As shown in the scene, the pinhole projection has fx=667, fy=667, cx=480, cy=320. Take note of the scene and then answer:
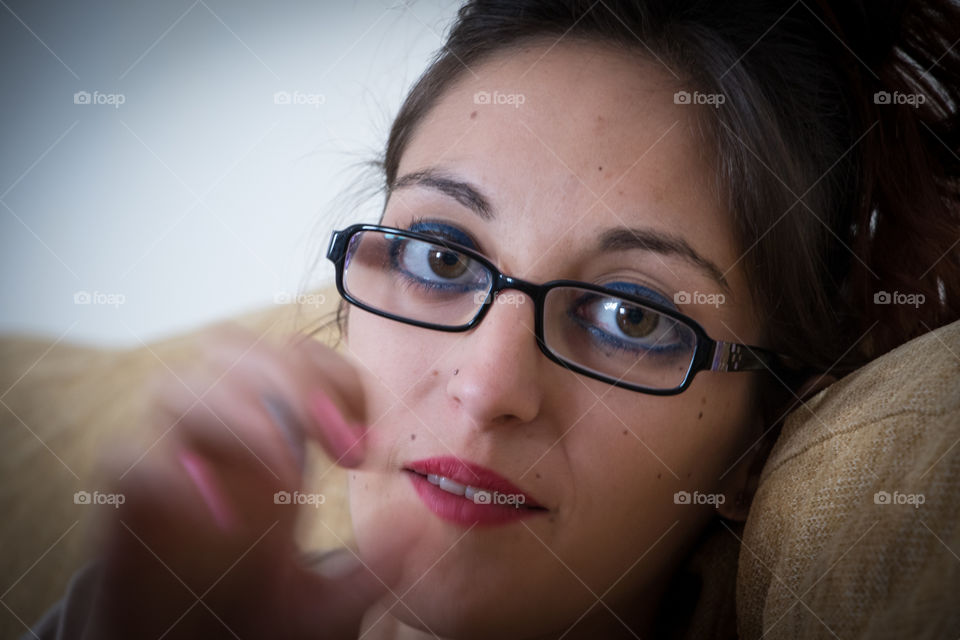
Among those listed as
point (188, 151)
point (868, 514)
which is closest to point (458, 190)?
point (868, 514)

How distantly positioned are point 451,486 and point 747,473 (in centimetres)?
48

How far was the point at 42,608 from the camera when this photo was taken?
1.23 metres

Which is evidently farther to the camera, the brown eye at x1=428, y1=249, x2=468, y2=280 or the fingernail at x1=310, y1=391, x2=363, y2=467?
the brown eye at x1=428, y1=249, x2=468, y2=280

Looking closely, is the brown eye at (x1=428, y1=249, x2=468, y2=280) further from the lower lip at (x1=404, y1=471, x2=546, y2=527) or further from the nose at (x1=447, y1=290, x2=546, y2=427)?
the lower lip at (x1=404, y1=471, x2=546, y2=527)

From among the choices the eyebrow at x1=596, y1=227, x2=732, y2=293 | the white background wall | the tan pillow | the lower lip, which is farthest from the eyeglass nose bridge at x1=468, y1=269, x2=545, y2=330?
the white background wall

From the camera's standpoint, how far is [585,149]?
895 millimetres

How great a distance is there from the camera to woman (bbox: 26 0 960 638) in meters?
0.70

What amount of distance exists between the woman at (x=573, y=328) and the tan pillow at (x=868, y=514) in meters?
0.15

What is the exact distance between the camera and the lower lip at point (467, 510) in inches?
31.7

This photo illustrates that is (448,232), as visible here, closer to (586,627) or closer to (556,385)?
(556,385)

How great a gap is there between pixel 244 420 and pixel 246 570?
0.76ft

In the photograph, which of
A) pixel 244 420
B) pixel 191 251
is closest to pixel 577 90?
pixel 244 420

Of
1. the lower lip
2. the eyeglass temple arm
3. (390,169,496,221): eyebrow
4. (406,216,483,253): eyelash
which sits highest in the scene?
(390,169,496,221): eyebrow

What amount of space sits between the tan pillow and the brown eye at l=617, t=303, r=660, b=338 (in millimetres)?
223
